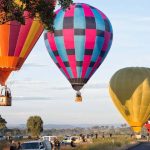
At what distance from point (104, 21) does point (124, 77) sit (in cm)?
918

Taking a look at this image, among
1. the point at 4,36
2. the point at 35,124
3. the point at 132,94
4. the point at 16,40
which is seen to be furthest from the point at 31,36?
the point at 35,124

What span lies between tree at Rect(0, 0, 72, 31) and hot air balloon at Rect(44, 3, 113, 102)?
28100 millimetres

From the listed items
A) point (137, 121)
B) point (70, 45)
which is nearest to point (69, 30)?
point (70, 45)

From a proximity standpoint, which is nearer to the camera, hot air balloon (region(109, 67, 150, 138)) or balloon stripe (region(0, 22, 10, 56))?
balloon stripe (region(0, 22, 10, 56))

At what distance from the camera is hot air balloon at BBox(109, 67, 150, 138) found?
6769cm

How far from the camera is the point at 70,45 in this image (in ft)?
203

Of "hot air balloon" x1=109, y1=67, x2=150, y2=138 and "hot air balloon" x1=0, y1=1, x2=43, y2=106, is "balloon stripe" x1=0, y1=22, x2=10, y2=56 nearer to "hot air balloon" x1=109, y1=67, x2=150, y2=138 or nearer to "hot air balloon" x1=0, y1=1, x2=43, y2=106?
"hot air balloon" x1=0, y1=1, x2=43, y2=106

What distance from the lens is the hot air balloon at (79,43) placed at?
62062 millimetres

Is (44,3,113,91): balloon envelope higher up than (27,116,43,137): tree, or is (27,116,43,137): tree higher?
(44,3,113,91): balloon envelope

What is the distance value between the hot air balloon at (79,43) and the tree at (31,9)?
92.2 ft

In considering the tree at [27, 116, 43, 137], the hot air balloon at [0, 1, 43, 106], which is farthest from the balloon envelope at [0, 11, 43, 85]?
the tree at [27, 116, 43, 137]

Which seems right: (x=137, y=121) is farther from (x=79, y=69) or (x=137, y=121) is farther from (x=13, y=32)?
(x=13, y=32)

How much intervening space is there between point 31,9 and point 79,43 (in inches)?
1190

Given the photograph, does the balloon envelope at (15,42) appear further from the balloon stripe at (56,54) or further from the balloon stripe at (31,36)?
the balloon stripe at (56,54)
